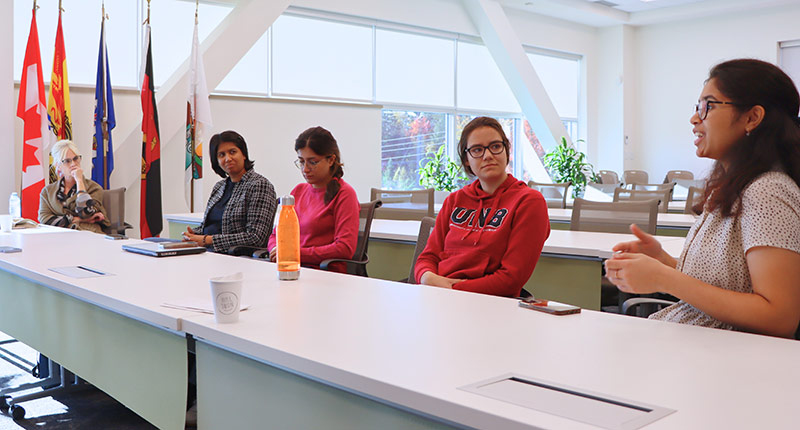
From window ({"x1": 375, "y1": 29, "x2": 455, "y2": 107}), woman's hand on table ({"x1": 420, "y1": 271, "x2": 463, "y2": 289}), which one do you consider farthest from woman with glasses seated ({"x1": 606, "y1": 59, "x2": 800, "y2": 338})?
window ({"x1": 375, "y1": 29, "x2": 455, "y2": 107})

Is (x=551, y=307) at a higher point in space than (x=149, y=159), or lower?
lower

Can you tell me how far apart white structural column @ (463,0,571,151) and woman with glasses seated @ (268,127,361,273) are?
6.72m

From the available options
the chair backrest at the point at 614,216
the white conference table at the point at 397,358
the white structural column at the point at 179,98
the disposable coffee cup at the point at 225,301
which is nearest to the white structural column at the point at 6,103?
the white structural column at the point at 179,98

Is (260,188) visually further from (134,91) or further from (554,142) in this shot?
(554,142)

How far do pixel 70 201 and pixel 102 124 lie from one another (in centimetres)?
133

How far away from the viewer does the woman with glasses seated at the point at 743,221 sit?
129 cm

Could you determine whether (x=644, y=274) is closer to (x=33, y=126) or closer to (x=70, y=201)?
(x=70, y=201)

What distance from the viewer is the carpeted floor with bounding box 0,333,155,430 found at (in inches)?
108

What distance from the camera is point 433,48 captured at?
9242mm

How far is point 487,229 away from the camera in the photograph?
232cm

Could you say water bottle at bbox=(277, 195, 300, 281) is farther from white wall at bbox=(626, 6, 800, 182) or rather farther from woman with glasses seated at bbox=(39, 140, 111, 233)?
white wall at bbox=(626, 6, 800, 182)

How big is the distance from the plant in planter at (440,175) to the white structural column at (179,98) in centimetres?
297

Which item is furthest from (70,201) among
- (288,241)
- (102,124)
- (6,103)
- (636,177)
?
(636,177)

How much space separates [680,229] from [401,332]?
2832 millimetres
